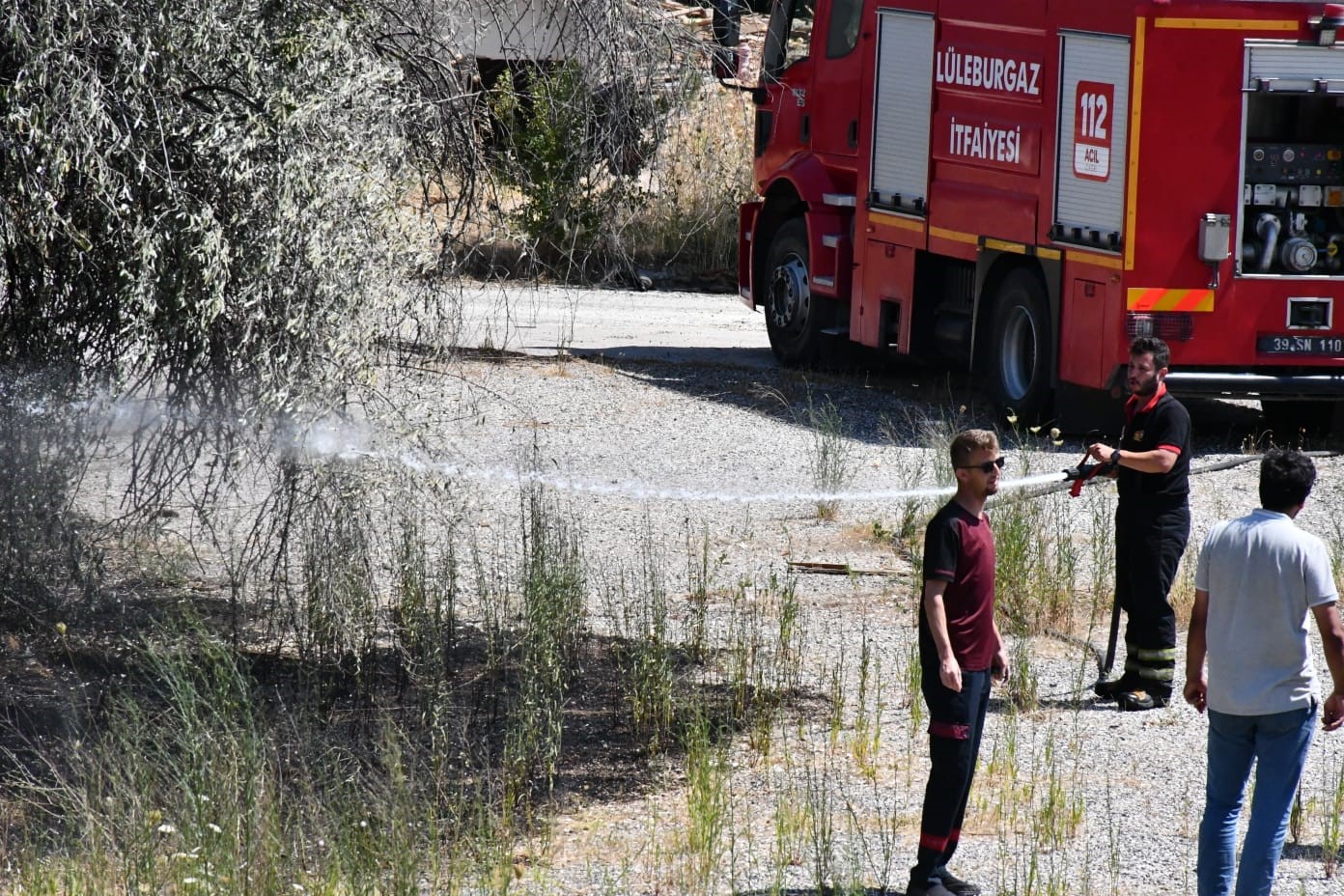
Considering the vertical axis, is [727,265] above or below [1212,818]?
above

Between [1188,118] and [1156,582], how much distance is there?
5.16 metres

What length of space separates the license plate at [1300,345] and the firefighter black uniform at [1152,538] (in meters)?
4.85

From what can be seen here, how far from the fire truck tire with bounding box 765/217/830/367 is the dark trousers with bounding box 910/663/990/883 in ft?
32.1

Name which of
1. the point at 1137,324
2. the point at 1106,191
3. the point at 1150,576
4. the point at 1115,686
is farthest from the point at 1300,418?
the point at 1150,576

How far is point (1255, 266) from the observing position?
454 inches

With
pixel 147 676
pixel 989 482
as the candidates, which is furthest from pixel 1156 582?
pixel 147 676

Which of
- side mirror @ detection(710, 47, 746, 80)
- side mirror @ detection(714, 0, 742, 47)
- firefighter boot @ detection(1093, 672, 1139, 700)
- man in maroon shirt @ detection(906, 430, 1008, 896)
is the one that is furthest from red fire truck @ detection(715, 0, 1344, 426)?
man in maroon shirt @ detection(906, 430, 1008, 896)

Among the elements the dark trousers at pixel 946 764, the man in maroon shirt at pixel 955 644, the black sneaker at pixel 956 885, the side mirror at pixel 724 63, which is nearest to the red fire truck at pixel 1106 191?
the side mirror at pixel 724 63

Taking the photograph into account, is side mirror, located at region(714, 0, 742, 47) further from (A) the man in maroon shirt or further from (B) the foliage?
(A) the man in maroon shirt

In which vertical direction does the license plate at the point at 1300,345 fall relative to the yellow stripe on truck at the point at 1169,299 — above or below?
below

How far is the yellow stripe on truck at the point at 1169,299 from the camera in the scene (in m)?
11.2

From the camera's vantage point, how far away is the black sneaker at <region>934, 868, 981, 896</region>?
5.12m

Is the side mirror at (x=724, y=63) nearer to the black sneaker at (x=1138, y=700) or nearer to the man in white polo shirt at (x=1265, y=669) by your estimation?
the black sneaker at (x=1138, y=700)

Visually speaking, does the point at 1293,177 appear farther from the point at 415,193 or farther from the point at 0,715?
the point at 0,715
